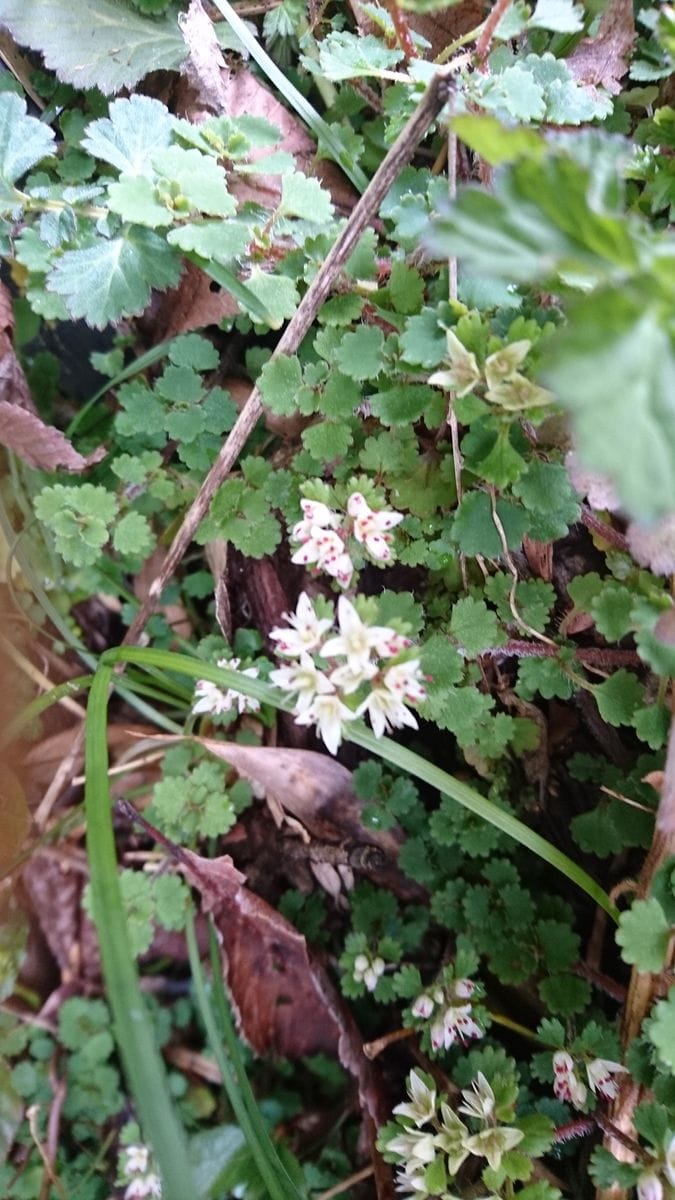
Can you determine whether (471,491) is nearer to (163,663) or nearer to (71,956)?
(163,663)

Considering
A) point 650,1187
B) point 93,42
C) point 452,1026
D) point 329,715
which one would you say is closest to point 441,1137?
point 452,1026

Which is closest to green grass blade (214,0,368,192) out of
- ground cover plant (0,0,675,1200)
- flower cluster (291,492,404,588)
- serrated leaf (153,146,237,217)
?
ground cover plant (0,0,675,1200)

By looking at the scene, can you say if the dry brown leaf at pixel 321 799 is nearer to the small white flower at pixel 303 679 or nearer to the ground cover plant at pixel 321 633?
the ground cover plant at pixel 321 633

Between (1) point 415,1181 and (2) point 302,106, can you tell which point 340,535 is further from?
(1) point 415,1181

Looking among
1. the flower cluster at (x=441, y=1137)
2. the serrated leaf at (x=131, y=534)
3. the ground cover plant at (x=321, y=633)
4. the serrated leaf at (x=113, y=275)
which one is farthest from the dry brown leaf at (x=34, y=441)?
the flower cluster at (x=441, y=1137)

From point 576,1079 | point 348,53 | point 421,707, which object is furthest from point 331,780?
point 348,53
